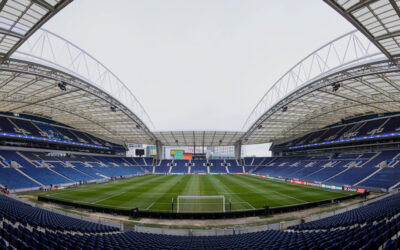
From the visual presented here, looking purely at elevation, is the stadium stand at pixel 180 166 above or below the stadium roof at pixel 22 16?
below

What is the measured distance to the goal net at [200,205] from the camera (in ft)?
67.9

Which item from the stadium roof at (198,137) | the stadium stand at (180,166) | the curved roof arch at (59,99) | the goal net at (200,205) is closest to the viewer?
the goal net at (200,205)

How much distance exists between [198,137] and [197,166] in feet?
45.5

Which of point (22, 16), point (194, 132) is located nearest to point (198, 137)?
point (194, 132)

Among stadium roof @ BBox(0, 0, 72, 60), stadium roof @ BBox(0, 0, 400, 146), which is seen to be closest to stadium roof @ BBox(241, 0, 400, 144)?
stadium roof @ BBox(0, 0, 400, 146)

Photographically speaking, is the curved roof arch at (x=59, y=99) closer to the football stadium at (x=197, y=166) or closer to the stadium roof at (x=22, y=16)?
the football stadium at (x=197, y=166)

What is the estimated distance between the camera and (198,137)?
64875mm

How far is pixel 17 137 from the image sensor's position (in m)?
37.2

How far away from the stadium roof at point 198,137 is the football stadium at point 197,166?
69 centimetres

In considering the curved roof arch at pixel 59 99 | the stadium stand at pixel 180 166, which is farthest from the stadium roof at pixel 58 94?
the stadium stand at pixel 180 166

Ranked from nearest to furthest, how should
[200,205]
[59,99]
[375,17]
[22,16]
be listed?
[22,16] < [375,17] < [200,205] < [59,99]

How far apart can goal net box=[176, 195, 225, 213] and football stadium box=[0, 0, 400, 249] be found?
0.14 metres

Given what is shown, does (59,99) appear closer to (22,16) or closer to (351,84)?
(22,16)

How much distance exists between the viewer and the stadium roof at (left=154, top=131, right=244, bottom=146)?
198 ft
